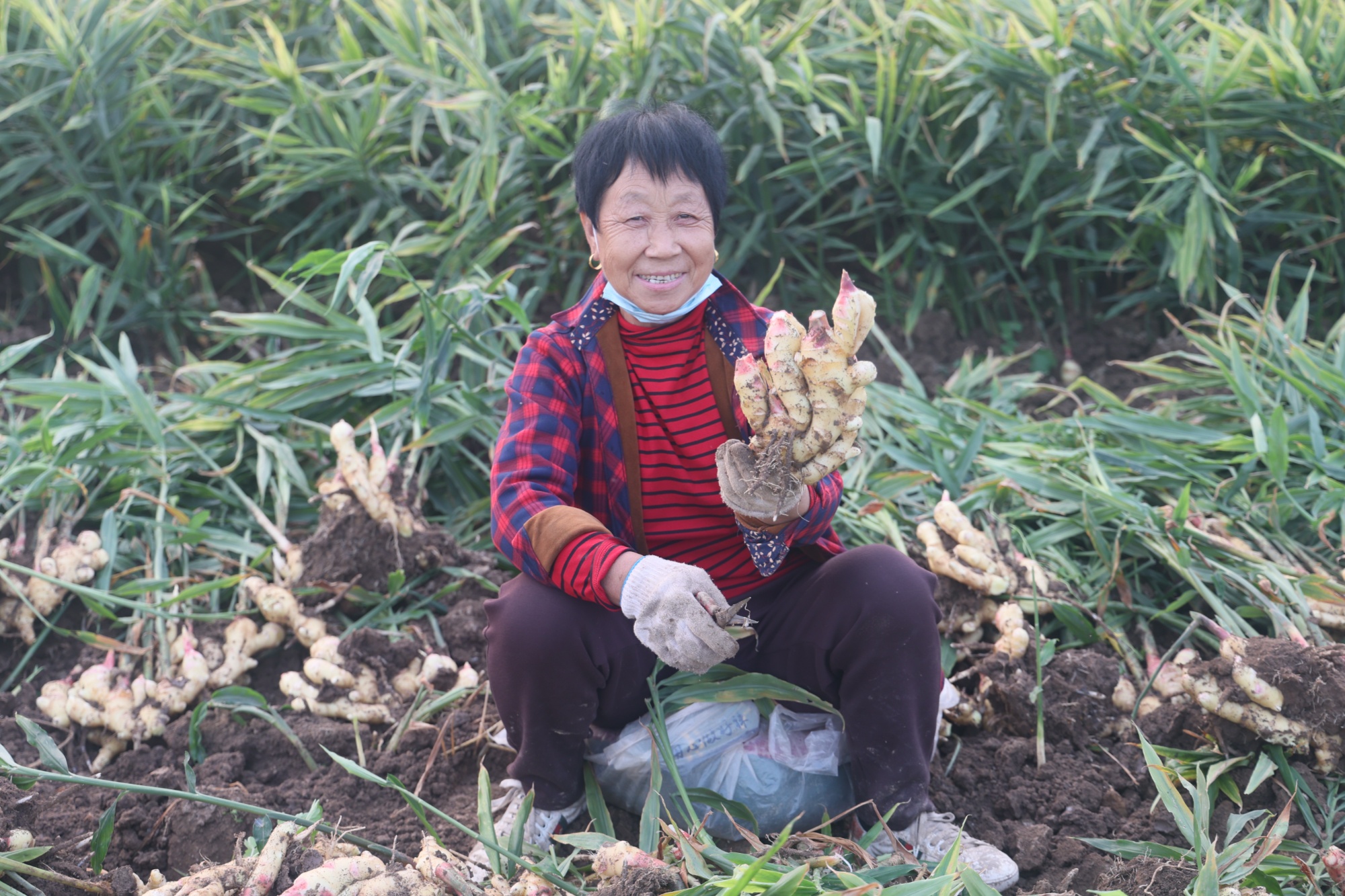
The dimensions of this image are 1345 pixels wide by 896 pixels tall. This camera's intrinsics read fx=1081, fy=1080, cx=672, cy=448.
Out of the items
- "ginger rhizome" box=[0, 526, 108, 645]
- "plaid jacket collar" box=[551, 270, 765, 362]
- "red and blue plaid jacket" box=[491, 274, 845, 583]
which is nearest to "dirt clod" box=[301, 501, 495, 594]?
"ginger rhizome" box=[0, 526, 108, 645]

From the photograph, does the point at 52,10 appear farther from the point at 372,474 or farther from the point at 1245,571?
the point at 1245,571

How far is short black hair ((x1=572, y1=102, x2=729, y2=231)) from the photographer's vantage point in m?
1.45

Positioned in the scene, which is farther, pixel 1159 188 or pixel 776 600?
pixel 1159 188

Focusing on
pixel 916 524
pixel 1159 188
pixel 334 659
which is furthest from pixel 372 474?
pixel 1159 188

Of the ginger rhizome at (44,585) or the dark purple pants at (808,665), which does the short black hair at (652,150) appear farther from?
the ginger rhizome at (44,585)

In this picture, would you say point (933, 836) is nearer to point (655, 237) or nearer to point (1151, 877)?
point (1151, 877)

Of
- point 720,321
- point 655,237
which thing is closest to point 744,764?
point 720,321

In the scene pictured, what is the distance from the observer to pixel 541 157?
2799 mm

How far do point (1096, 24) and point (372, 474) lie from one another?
6.65 ft

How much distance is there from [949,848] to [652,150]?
1021mm

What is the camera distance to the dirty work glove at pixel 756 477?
50.7 inches

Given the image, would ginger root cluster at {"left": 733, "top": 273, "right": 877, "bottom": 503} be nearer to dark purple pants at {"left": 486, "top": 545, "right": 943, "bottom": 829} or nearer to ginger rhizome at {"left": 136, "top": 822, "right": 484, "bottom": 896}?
dark purple pants at {"left": 486, "top": 545, "right": 943, "bottom": 829}

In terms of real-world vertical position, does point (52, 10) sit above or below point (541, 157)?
above

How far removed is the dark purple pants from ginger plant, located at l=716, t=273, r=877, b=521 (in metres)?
0.22
